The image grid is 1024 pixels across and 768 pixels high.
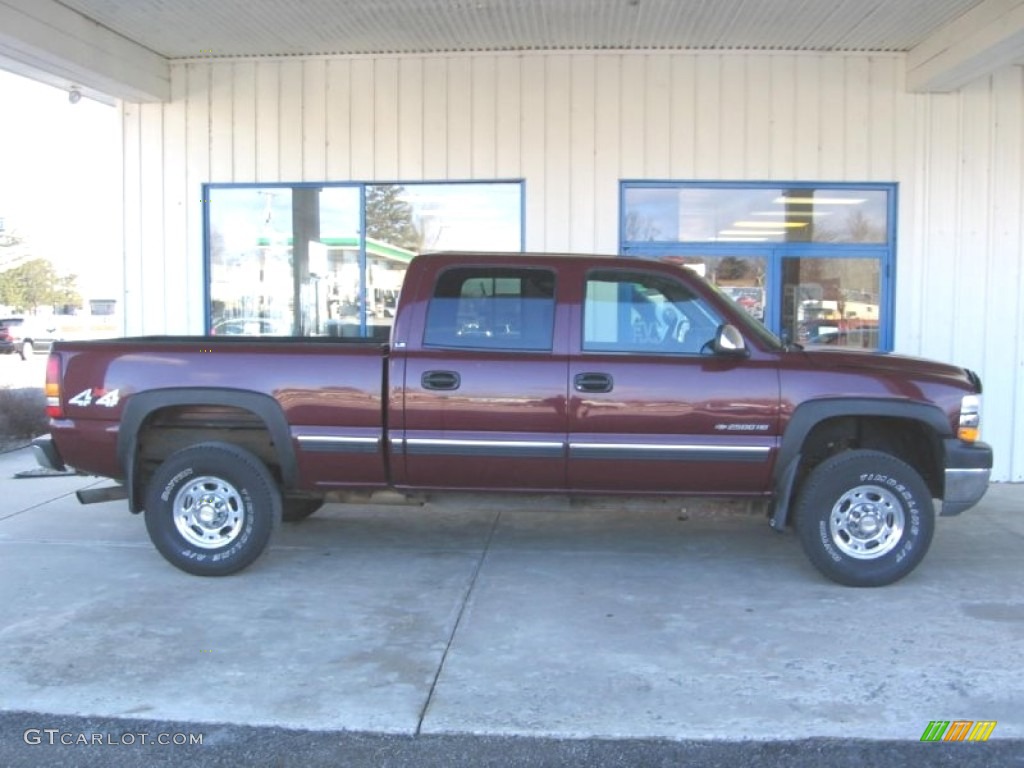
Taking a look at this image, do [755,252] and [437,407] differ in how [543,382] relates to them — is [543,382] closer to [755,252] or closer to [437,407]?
[437,407]

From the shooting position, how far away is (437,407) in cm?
531

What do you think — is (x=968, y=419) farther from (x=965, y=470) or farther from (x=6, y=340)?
(x=6, y=340)

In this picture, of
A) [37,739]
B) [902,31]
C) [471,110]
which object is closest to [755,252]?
[902,31]

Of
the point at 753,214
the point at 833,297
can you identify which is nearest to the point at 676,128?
the point at 753,214

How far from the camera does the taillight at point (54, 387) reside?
5473mm

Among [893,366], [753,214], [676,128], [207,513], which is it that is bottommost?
[207,513]

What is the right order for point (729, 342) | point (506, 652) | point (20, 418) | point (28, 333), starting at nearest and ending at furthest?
point (506, 652) → point (729, 342) → point (20, 418) → point (28, 333)

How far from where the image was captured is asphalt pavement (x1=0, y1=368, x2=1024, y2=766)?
3566 millimetres

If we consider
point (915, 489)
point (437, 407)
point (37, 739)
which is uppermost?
point (437, 407)

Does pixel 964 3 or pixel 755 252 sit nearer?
pixel 964 3

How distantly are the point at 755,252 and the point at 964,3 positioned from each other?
2.77 m

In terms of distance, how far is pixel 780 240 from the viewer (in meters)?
9.03

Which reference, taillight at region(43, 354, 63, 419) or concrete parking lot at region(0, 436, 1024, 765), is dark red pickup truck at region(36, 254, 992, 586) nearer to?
taillight at region(43, 354, 63, 419)

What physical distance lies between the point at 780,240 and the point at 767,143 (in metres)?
0.97
